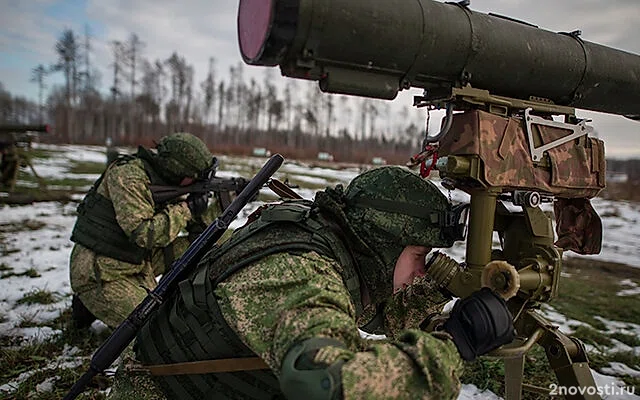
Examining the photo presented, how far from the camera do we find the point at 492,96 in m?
1.93

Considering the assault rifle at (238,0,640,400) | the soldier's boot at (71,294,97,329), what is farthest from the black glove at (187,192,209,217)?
the assault rifle at (238,0,640,400)

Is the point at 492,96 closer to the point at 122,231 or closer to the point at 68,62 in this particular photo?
the point at 122,231

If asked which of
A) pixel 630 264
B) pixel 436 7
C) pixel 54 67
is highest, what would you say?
pixel 54 67

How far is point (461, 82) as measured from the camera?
185 cm

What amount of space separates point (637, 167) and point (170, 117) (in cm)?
6661

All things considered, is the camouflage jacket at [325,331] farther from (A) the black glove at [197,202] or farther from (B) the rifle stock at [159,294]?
(A) the black glove at [197,202]

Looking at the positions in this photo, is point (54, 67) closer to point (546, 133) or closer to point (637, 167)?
point (546, 133)

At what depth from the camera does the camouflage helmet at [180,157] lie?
4.59m

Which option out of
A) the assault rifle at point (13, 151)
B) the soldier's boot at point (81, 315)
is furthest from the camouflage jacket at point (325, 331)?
the assault rifle at point (13, 151)

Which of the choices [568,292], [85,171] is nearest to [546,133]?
[568,292]

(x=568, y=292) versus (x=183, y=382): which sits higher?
(x=183, y=382)

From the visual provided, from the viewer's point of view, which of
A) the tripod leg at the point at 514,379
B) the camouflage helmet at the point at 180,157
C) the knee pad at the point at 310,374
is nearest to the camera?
the knee pad at the point at 310,374

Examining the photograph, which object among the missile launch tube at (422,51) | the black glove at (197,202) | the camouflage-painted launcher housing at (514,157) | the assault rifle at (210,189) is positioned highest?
the missile launch tube at (422,51)

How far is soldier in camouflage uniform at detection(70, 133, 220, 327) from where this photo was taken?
13.8 ft
